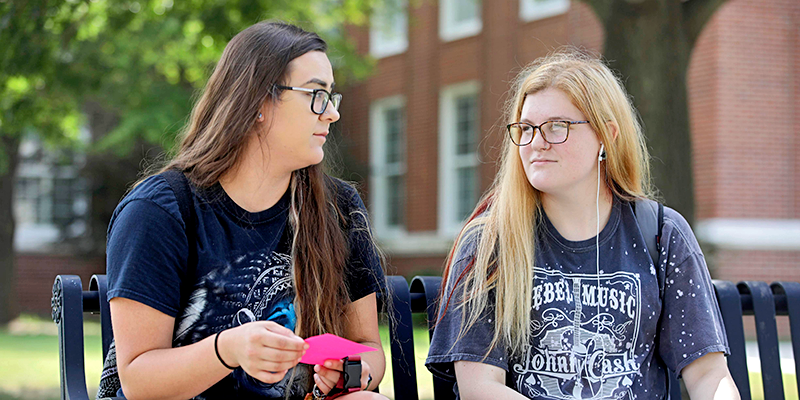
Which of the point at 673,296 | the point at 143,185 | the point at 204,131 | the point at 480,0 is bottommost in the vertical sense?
the point at 673,296

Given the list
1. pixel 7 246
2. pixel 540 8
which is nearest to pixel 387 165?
pixel 540 8

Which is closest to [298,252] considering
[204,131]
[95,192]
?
[204,131]

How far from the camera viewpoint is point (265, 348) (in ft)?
7.09

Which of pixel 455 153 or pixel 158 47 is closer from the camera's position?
pixel 158 47

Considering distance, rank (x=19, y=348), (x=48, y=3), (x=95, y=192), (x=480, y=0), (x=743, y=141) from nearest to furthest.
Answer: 1. (x=48, y=3)
2. (x=19, y=348)
3. (x=743, y=141)
4. (x=480, y=0)
5. (x=95, y=192)

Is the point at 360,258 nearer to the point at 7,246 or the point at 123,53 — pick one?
the point at 123,53

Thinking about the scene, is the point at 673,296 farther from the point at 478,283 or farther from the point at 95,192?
the point at 95,192

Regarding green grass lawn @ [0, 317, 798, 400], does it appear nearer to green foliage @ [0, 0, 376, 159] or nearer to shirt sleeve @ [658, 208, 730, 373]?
shirt sleeve @ [658, 208, 730, 373]

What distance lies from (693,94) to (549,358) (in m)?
9.63

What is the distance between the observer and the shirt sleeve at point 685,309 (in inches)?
112

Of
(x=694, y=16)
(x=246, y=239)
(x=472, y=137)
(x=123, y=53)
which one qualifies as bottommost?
(x=246, y=239)

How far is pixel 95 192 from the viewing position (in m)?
18.7

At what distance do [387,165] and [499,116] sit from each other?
9.62m

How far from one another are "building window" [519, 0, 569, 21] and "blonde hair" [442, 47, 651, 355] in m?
11.1
